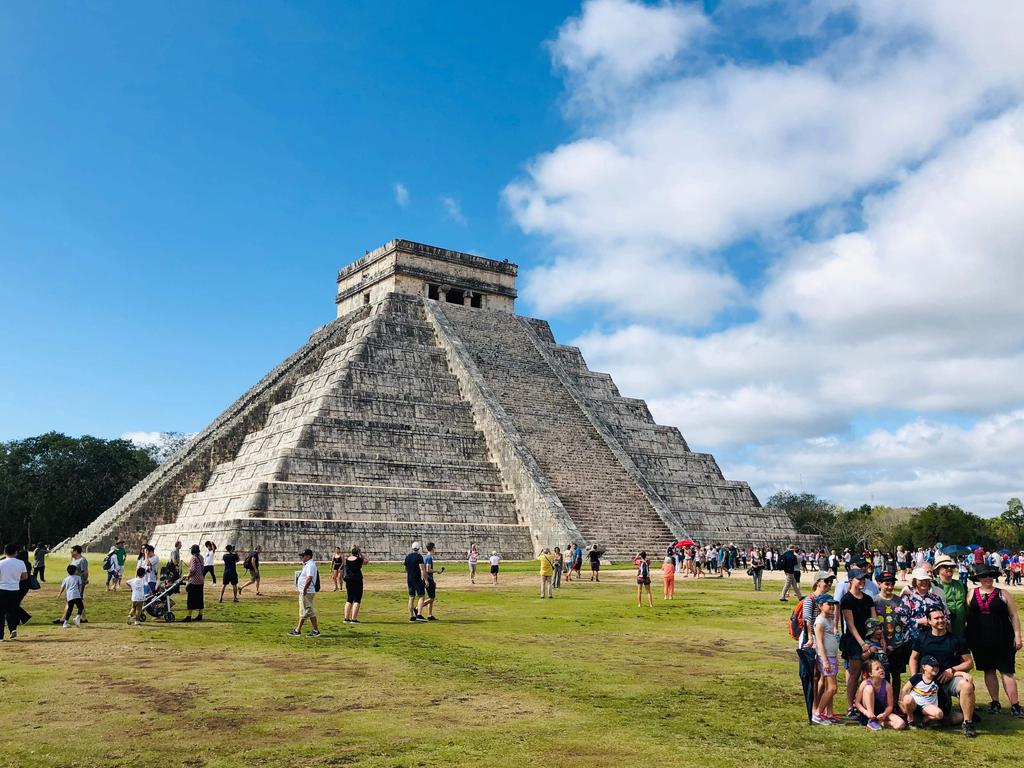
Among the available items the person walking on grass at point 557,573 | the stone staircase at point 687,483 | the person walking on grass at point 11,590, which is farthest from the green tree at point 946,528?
the person walking on grass at point 11,590

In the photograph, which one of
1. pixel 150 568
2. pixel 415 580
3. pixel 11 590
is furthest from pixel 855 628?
pixel 150 568

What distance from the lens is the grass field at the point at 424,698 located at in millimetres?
6188

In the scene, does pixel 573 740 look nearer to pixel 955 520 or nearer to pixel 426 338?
pixel 426 338

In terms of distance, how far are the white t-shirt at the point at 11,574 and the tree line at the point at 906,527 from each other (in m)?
51.5

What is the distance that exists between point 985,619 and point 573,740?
3.78 m

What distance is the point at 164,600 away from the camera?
13703 millimetres

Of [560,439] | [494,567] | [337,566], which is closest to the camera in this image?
[337,566]

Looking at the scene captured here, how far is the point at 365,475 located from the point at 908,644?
22.4 m

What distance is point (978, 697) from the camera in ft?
26.8

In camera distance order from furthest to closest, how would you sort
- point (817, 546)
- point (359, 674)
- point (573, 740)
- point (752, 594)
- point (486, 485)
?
1. point (817, 546)
2. point (486, 485)
3. point (752, 594)
4. point (359, 674)
5. point (573, 740)

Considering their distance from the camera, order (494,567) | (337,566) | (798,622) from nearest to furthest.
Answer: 1. (798,622)
2. (337,566)
3. (494,567)

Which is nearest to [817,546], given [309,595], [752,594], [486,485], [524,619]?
[486,485]

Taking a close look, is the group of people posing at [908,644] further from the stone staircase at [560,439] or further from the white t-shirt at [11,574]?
the stone staircase at [560,439]

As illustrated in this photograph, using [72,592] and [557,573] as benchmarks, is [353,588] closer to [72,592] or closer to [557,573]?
[72,592]
